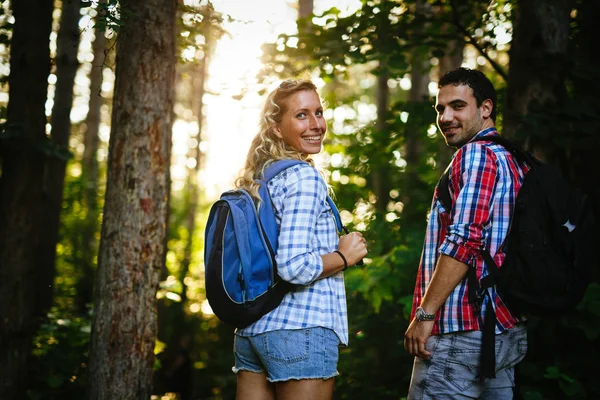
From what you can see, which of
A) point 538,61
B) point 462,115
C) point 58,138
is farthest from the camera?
point 58,138

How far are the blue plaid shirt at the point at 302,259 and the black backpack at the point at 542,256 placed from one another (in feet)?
2.21

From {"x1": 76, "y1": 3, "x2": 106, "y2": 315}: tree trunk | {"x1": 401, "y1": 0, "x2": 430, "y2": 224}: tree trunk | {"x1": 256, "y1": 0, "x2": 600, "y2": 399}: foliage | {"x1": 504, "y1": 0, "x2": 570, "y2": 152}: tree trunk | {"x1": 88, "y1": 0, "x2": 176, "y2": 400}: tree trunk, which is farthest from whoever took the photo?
{"x1": 76, "y1": 3, "x2": 106, "y2": 315}: tree trunk

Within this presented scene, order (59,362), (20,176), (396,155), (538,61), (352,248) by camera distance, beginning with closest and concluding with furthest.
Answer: (352,248) → (538,61) → (20,176) → (59,362) → (396,155)

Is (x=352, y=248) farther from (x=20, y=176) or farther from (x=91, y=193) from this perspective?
(x=91, y=193)

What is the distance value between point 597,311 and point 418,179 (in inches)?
144

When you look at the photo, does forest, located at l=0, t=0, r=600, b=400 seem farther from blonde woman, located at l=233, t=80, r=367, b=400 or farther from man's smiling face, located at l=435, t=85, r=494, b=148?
man's smiling face, located at l=435, t=85, r=494, b=148

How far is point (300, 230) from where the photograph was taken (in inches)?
88.4

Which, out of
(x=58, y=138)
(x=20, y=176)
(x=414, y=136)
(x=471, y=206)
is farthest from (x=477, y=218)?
(x=58, y=138)

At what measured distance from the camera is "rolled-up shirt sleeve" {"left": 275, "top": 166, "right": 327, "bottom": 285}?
87.4 inches

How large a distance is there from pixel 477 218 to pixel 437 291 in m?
0.38

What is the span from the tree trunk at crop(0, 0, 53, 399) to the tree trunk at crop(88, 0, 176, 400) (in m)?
1.86

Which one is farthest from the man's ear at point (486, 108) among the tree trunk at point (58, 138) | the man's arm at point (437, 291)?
the tree trunk at point (58, 138)

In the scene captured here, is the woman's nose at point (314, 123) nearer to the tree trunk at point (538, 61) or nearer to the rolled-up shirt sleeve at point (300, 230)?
the rolled-up shirt sleeve at point (300, 230)

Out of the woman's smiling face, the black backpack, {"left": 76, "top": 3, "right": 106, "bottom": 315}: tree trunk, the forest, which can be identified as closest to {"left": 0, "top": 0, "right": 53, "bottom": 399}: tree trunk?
the forest
